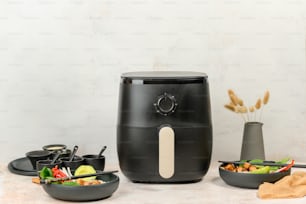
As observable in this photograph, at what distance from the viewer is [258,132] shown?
1.83 metres

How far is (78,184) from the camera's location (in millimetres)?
1484

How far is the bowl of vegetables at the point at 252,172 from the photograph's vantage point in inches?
60.9

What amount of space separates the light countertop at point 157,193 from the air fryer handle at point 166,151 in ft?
0.16

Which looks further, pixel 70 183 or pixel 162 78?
pixel 162 78

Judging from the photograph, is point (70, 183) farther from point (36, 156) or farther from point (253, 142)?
point (253, 142)

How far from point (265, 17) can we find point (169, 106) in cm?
57

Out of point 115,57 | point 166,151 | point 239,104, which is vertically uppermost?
point 115,57

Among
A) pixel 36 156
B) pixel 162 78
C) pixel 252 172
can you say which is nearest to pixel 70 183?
pixel 36 156

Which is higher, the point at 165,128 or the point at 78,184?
the point at 165,128

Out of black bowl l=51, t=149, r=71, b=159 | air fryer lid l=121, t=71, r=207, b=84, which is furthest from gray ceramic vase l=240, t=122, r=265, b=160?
black bowl l=51, t=149, r=71, b=159

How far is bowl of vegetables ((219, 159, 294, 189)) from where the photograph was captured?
5.08 feet

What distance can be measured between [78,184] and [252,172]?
1.63ft

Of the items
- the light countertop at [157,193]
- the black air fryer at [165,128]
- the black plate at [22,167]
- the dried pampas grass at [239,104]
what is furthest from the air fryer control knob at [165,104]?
the black plate at [22,167]

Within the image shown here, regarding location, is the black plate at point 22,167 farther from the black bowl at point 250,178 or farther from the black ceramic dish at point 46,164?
the black bowl at point 250,178
